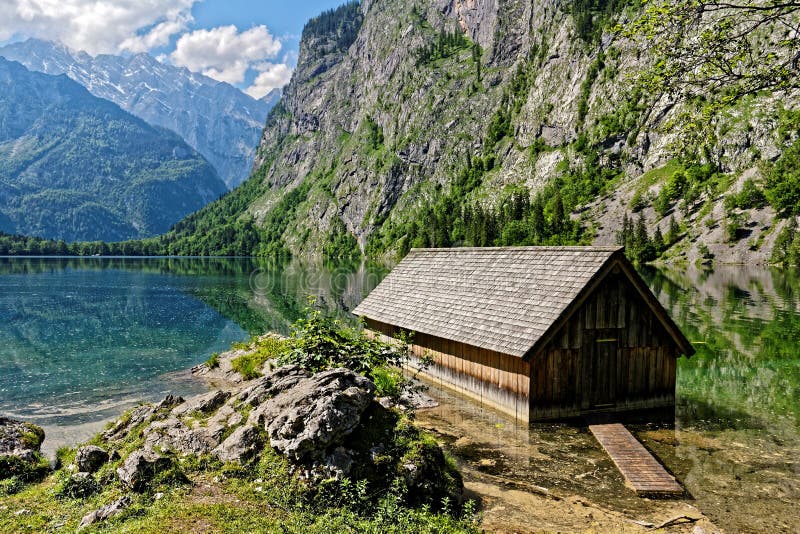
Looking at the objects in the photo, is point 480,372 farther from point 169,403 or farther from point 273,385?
point 169,403

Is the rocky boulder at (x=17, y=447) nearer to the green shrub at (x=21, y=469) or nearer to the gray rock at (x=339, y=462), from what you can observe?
the green shrub at (x=21, y=469)

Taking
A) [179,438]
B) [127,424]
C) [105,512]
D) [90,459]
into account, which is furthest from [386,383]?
[105,512]

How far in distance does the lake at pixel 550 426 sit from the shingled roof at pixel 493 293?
323 cm

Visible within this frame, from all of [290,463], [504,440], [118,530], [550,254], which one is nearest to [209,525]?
[118,530]

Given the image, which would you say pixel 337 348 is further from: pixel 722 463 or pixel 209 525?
pixel 722 463

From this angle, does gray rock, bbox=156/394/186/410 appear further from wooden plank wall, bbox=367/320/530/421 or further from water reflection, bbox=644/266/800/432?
water reflection, bbox=644/266/800/432

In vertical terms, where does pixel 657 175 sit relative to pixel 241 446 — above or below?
above

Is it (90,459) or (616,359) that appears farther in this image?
(616,359)

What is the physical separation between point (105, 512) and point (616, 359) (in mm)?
17002

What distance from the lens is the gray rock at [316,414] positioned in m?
11.2

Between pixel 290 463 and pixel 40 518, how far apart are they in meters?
4.81

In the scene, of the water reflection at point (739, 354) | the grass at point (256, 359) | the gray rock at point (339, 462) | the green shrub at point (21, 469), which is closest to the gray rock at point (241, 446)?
the gray rock at point (339, 462)

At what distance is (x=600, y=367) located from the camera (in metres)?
19.6

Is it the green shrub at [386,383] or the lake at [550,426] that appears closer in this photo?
the lake at [550,426]
